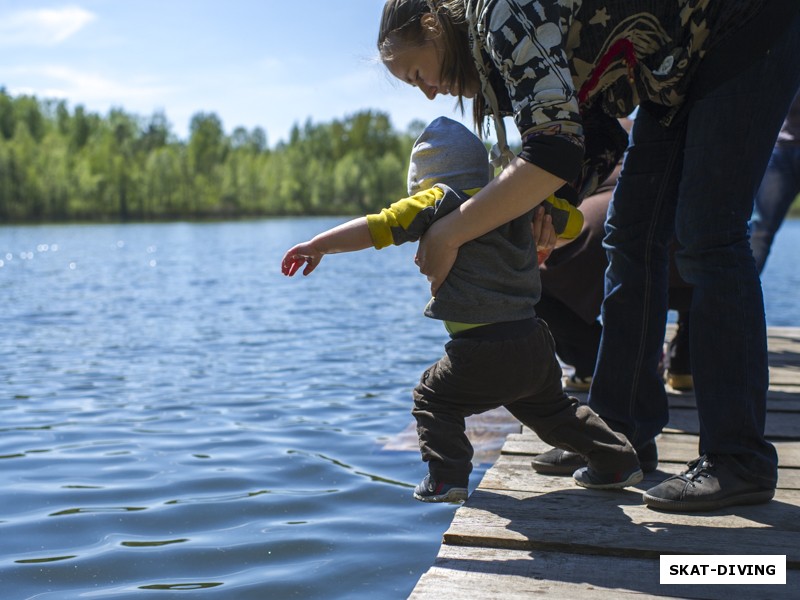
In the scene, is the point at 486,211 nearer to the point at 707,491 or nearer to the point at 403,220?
the point at 403,220

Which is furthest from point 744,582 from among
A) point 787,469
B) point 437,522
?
point 437,522

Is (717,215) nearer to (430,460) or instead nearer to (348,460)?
(430,460)

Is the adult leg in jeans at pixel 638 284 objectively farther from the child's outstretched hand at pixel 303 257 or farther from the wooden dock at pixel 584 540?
the child's outstretched hand at pixel 303 257

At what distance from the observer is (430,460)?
8.25 ft

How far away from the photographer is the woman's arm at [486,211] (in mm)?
2213

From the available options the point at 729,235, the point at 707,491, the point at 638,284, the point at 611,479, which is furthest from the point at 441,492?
the point at 729,235

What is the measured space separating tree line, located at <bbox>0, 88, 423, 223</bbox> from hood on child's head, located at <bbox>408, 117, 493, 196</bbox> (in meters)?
85.6

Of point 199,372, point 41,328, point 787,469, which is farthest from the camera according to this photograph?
point 41,328

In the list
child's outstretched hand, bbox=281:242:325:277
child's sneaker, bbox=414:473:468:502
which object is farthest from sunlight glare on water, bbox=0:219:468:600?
child's outstretched hand, bbox=281:242:325:277

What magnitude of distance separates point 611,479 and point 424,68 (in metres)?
1.32

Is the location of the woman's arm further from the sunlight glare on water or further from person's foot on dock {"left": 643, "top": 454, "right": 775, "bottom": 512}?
the sunlight glare on water

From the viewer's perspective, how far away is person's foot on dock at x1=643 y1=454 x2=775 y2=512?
7.99 feet

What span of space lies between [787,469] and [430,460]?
1266mm

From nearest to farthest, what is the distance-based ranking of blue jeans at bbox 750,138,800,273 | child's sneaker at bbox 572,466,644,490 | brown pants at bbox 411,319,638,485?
brown pants at bbox 411,319,638,485, child's sneaker at bbox 572,466,644,490, blue jeans at bbox 750,138,800,273
